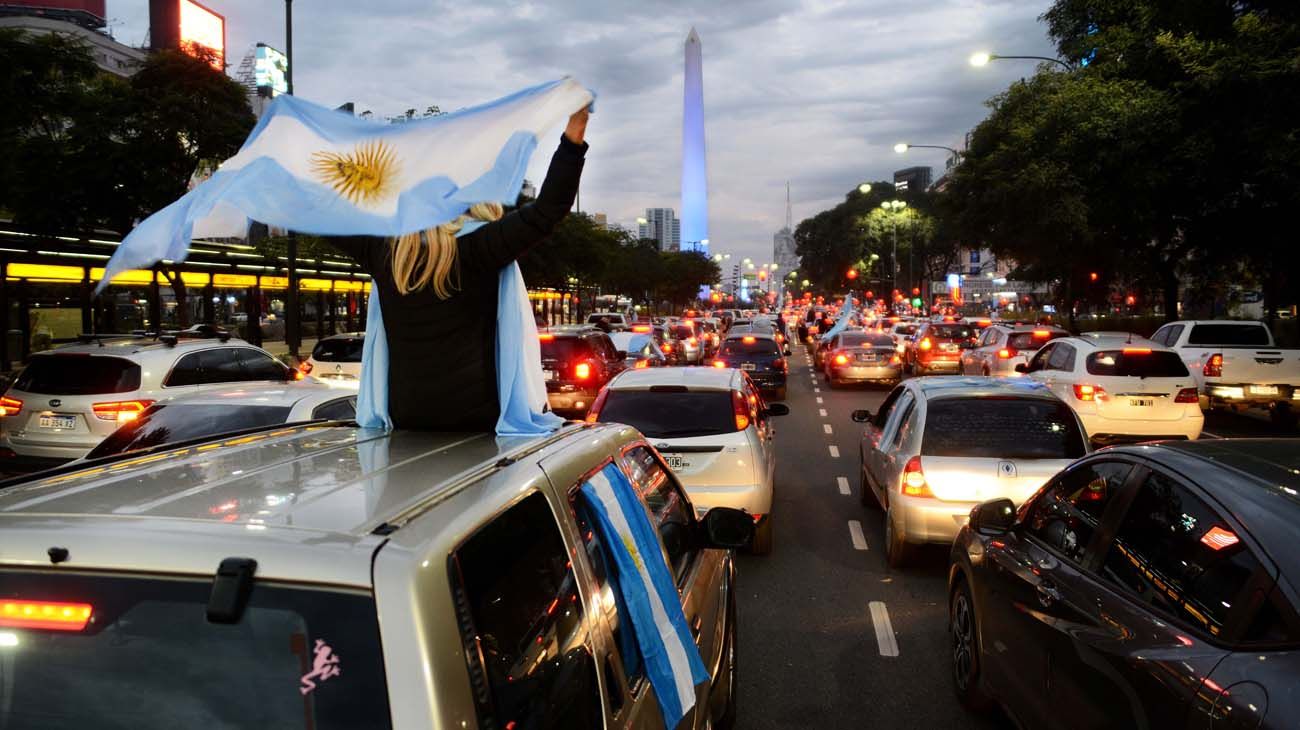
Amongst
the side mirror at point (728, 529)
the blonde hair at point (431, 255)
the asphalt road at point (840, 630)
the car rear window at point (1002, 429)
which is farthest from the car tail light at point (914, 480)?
the blonde hair at point (431, 255)

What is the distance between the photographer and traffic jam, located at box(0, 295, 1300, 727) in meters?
1.79

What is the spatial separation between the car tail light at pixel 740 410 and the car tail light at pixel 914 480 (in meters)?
1.44

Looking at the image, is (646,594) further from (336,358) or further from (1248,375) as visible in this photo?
(1248,375)

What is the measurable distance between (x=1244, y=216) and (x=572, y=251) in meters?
28.5

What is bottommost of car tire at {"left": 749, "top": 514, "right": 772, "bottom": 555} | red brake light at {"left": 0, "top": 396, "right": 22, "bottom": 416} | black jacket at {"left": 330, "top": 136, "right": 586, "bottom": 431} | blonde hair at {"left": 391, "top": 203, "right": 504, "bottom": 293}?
car tire at {"left": 749, "top": 514, "right": 772, "bottom": 555}

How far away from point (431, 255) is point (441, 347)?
1.21 feet

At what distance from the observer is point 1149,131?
65.1 ft

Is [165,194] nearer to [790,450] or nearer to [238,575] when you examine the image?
[790,450]

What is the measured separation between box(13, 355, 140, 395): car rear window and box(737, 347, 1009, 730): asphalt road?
262 inches

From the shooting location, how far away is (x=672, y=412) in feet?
28.8

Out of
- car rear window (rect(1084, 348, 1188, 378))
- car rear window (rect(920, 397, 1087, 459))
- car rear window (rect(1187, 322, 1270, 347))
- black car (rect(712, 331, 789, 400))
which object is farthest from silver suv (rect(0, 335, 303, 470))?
car rear window (rect(1187, 322, 1270, 347))

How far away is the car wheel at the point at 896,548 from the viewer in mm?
7879

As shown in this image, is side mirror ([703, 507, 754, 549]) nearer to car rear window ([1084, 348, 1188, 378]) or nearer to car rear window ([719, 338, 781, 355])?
car rear window ([1084, 348, 1188, 378])

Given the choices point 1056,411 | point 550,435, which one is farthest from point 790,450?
point 550,435
